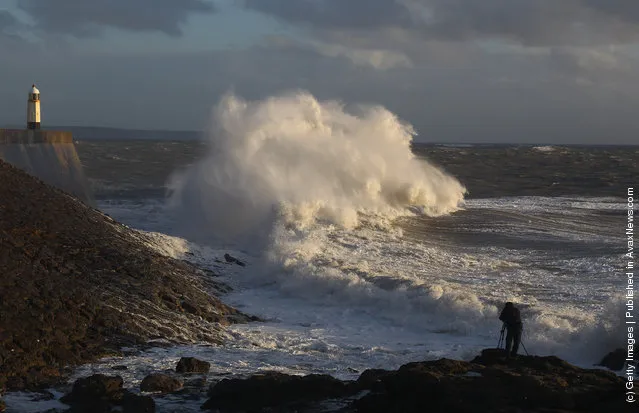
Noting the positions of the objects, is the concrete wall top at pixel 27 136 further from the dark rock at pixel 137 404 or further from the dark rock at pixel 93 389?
the dark rock at pixel 137 404

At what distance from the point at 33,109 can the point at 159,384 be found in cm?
1497

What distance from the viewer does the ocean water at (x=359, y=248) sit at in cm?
1013

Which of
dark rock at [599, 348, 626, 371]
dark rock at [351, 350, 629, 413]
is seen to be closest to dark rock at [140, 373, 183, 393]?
dark rock at [351, 350, 629, 413]

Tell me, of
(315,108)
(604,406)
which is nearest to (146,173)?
(315,108)

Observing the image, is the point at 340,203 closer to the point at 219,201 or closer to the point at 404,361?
the point at 219,201

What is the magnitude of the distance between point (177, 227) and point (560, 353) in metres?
11.0

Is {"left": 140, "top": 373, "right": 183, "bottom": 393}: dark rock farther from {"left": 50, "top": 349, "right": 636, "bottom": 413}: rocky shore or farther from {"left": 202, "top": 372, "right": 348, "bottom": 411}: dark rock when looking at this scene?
{"left": 202, "top": 372, "right": 348, "bottom": 411}: dark rock

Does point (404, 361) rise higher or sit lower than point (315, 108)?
lower

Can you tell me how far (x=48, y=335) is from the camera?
8695 millimetres

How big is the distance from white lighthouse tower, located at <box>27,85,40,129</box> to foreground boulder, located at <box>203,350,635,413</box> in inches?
590

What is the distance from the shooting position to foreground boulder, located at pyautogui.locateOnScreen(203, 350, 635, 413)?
6824 mm

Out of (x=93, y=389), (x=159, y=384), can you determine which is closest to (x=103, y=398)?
(x=93, y=389)

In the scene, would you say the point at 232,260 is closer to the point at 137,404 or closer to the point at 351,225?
the point at 351,225

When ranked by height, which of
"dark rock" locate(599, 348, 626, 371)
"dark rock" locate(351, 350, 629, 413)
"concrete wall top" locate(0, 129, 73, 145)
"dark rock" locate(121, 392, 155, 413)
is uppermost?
"concrete wall top" locate(0, 129, 73, 145)
